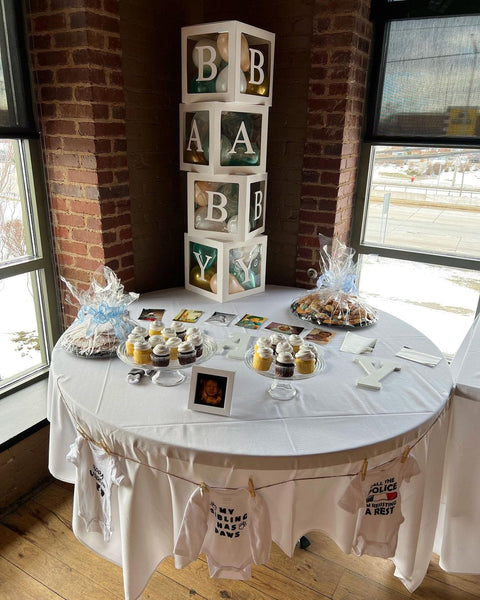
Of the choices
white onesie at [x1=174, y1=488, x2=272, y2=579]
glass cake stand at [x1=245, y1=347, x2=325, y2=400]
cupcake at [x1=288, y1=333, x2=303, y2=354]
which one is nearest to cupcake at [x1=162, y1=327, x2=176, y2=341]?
glass cake stand at [x1=245, y1=347, x2=325, y2=400]

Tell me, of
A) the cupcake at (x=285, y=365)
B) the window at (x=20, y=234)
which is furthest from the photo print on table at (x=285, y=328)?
the window at (x=20, y=234)

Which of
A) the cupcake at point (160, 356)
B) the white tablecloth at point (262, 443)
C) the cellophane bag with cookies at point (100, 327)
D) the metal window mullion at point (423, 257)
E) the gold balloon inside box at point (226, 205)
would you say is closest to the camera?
the white tablecloth at point (262, 443)

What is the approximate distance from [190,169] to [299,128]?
2.11 ft

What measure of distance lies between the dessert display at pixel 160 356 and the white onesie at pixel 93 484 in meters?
0.32

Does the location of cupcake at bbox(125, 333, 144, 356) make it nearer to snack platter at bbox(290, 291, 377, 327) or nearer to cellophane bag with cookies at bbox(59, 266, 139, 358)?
cellophane bag with cookies at bbox(59, 266, 139, 358)

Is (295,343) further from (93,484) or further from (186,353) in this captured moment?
(93,484)

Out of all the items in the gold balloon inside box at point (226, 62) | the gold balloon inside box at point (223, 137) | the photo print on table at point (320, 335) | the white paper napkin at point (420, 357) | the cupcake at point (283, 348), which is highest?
the gold balloon inside box at point (226, 62)

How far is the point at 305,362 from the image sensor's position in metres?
1.48

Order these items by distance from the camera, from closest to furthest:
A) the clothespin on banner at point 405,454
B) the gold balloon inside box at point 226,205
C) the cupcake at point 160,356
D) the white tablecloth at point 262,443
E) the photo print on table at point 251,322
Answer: the white tablecloth at point 262,443
the clothespin on banner at point 405,454
the cupcake at point 160,356
the photo print on table at point 251,322
the gold balloon inside box at point 226,205

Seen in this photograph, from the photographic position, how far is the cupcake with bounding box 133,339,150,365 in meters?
1.55

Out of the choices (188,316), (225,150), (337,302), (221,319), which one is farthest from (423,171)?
Result: (188,316)

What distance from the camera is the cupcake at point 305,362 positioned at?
1.48 metres

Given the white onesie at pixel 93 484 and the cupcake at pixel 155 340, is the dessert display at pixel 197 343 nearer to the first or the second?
the cupcake at pixel 155 340

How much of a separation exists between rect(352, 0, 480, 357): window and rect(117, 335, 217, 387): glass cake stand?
1.48m
